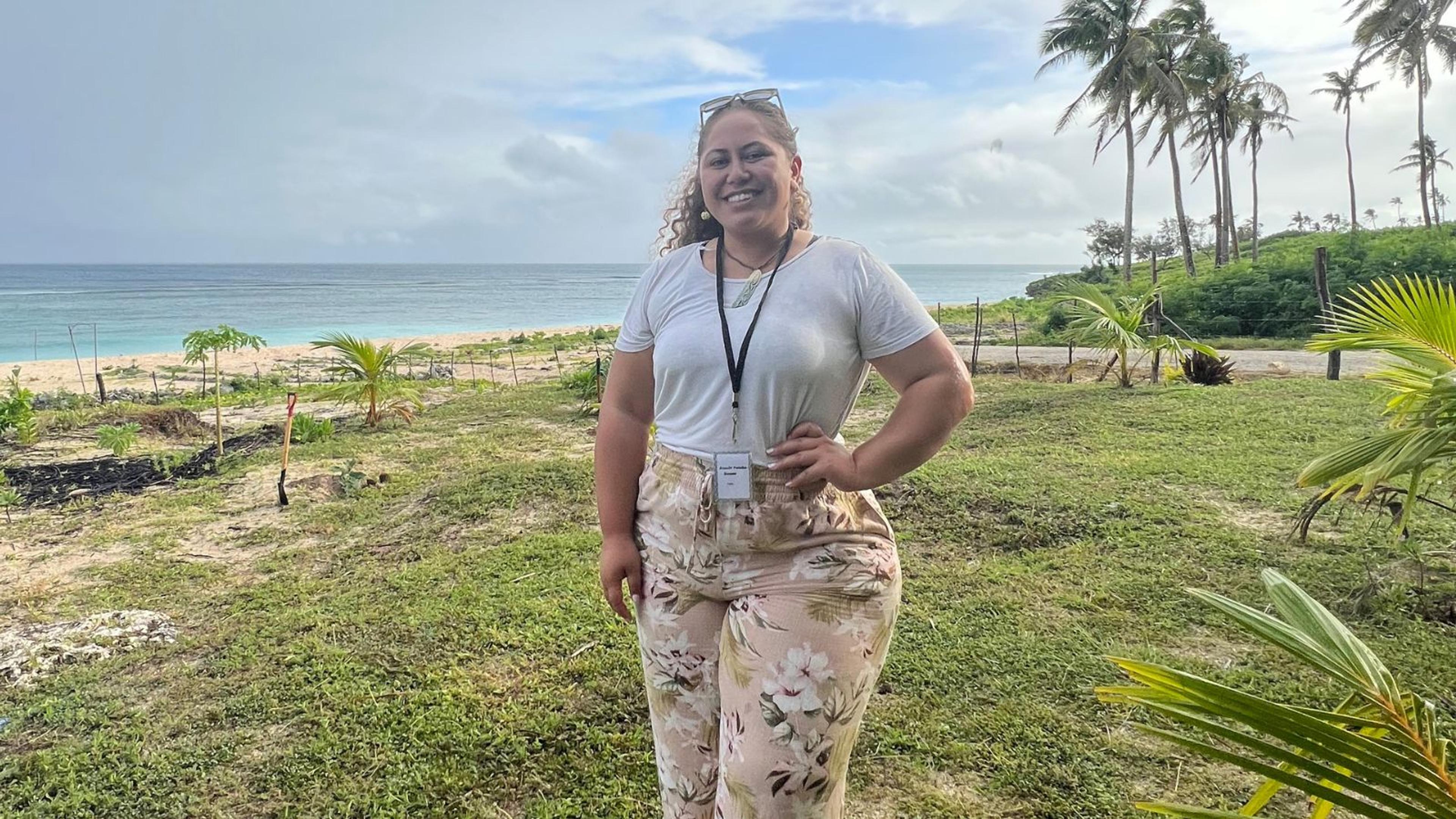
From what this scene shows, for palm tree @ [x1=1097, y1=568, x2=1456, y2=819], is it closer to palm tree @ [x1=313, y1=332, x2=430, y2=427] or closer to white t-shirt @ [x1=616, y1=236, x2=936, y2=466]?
white t-shirt @ [x1=616, y1=236, x2=936, y2=466]

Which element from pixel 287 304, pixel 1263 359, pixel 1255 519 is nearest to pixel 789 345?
pixel 1255 519

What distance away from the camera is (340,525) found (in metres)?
5.14

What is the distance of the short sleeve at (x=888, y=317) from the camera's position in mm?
1421

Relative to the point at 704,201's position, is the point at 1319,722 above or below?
below

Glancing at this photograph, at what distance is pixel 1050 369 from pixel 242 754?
433 inches

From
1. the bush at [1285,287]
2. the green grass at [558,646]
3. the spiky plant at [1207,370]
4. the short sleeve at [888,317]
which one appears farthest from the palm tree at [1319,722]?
the bush at [1285,287]

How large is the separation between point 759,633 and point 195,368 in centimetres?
1940

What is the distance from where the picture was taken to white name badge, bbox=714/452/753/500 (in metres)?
1.43

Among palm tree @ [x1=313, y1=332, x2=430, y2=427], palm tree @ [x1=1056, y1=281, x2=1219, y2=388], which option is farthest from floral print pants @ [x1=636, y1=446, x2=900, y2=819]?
palm tree @ [x1=1056, y1=281, x2=1219, y2=388]

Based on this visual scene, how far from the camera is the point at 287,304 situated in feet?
167

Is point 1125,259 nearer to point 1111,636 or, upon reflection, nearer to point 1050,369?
→ point 1050,369

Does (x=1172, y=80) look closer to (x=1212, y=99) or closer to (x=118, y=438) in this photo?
(x=1212, y=99)

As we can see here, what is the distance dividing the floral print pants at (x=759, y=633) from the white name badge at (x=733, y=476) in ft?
0.06

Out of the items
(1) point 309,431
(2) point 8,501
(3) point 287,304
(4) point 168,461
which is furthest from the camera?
(3) point 287,304
